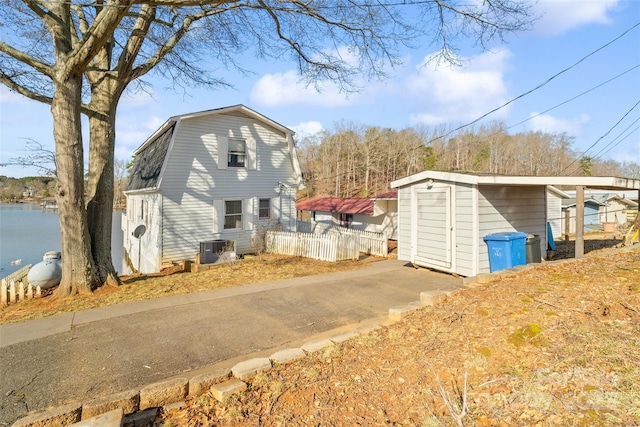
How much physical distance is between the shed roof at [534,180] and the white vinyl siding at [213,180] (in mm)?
7718

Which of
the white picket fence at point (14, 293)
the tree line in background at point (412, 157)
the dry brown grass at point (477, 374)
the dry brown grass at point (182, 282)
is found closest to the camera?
the dry brown grass at point (477, 374)

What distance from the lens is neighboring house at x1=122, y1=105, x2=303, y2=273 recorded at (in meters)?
12.7

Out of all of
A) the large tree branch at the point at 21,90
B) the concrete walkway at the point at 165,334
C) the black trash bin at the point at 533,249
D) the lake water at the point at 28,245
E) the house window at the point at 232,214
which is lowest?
the lake water at the point at 28,245

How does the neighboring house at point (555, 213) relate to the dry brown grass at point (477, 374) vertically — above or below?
above

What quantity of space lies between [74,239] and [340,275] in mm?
6846

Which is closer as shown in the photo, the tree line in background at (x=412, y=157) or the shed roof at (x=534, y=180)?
the shed roof at (x=534, y=180)

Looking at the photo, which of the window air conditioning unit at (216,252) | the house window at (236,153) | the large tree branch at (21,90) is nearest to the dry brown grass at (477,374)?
the window air conditioning unit at (216,252)

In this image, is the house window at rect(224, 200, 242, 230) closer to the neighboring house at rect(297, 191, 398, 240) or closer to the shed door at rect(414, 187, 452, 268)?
the shed door at rect(414, 187, 452, 268)

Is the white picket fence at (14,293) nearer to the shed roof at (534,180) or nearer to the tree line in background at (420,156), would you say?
the shed roof at (534,180)

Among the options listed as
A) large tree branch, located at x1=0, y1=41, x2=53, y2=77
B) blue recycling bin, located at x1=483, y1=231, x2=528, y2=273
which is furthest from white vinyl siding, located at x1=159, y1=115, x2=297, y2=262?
blue recycling bin, located at x1=483, y1=231, x2=528, y2=273

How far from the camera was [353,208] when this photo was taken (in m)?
24.0

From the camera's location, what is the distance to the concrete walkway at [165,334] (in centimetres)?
382

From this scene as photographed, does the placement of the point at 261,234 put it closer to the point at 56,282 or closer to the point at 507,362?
the point at 56,282

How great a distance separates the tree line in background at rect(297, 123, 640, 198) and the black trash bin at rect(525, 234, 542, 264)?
47.4 m
